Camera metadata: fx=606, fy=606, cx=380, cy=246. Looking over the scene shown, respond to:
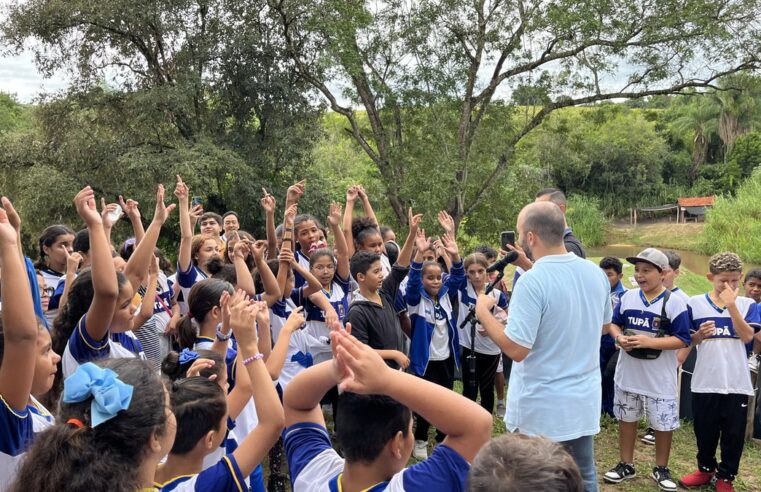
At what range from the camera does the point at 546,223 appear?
3.09 m

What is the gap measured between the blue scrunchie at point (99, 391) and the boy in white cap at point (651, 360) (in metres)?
3.42

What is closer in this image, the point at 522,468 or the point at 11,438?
the point at 522,468

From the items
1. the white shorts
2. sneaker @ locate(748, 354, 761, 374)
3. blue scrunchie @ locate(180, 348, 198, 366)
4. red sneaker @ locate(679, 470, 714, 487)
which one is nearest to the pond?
sneaker @ locate(748, 354, 761, 374)

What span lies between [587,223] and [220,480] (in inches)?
1224

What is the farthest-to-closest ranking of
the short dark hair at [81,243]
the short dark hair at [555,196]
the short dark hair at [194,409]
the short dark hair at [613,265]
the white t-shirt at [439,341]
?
the short dark hair at [613,265] → the white t-shirt at [439,341] → the short dark hair at [555,196] → the short dark hair at [81,243] → the short dark hair at [194,409]

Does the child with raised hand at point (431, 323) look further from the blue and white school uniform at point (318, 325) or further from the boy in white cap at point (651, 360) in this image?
the boy in white cap at point (651, 360)

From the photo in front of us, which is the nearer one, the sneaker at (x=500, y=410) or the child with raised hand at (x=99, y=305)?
the child with raised hand at (x=99, y=305)

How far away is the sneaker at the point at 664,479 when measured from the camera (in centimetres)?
415

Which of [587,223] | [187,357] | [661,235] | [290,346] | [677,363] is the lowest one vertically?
[661,235]

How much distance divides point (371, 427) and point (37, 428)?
129 centimetres

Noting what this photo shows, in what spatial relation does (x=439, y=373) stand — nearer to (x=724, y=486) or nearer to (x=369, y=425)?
(x=724, y=486)

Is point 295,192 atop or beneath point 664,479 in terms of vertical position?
atop

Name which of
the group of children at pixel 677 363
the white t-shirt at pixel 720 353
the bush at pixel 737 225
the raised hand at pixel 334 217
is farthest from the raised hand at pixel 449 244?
the bush at pixel 737 225

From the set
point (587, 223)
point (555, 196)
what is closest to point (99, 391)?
point (555, 196)
